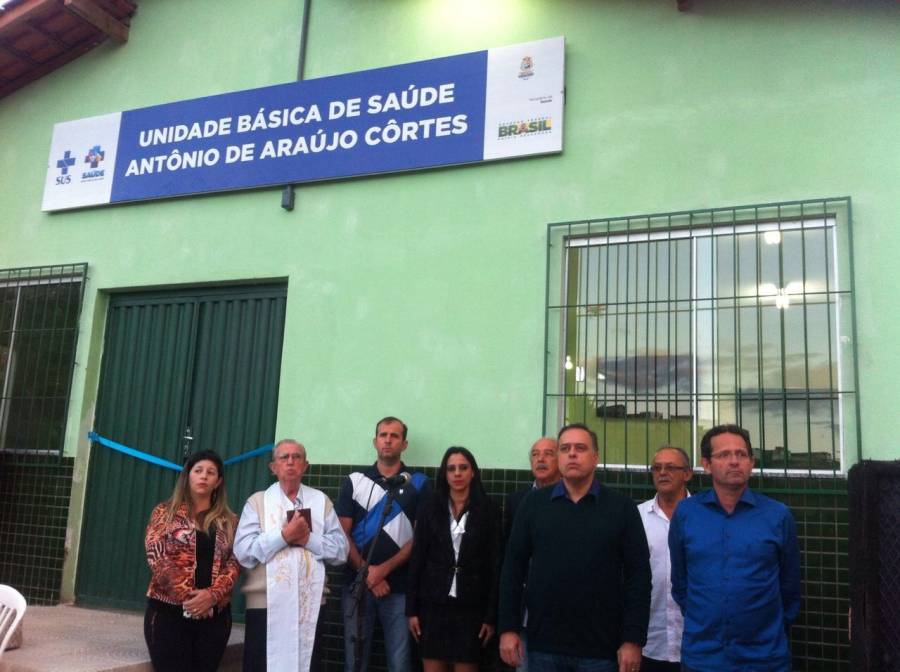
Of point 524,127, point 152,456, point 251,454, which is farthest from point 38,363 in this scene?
point 524,127

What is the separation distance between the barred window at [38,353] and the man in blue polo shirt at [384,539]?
123 inches

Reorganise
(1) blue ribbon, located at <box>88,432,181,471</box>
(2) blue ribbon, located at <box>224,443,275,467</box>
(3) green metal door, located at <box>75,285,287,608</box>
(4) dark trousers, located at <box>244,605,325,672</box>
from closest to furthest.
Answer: (4) dark trousers, located at <box>244,605,325,672</box>, (2) blue ribbon, located at <box>224,443,275,467</box>, (3) green metal door, located at <box>75,285,287,608</box>, (1) blue ribbon, located at <box>88,432,181,471</box>

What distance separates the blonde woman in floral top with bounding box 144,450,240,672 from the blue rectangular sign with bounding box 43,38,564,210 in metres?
2.71

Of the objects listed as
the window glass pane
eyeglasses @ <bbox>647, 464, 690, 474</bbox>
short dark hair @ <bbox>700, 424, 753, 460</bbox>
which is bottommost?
eyeglasses @ <bbox>647, 464, 690, 474</bbox>

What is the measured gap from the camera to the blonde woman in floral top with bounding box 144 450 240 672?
449cm

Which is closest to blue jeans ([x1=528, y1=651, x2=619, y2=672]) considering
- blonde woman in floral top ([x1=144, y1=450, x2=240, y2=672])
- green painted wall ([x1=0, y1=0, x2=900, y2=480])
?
blonde woman in floral top ([x1=144, y1=450, x2=240, y2=672])

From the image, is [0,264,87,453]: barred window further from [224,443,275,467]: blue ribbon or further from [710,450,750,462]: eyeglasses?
[710,450,750,462]: eyeglasses

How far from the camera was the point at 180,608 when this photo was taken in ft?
14.8

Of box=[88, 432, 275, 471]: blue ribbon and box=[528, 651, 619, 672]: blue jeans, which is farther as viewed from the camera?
box=[88, 432, 275, 471]: blue ribbon

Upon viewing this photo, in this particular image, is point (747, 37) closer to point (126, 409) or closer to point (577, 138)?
point (577, 138)

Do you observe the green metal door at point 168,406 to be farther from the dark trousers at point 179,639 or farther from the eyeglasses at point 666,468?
the eyeglasses at point 666,468

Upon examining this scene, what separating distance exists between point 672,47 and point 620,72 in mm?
356

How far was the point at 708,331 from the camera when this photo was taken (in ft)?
17.1


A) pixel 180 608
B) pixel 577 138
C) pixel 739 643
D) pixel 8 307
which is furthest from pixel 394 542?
pixel 8 307
